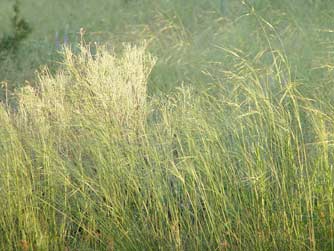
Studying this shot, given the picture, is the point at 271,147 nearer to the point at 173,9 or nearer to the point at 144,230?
the point at 144,230

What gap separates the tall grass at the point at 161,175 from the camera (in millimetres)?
3516

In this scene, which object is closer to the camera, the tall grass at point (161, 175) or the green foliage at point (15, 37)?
the tall grass at point (161, 175)

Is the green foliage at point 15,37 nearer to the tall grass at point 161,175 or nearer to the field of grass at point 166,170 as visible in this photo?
the field of grass at point 166,170

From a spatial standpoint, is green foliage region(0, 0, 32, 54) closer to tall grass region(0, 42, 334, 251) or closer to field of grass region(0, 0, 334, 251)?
field of grass region(0, 0, 334, 251)

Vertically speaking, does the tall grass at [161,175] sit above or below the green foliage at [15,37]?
above

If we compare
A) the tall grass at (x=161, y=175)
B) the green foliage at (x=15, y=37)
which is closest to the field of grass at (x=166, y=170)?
the tall grass at (x=161, y=175)

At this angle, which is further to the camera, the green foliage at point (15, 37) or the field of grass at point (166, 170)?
the green foliage at point (15, 37)

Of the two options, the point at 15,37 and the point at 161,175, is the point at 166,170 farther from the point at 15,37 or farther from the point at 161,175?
the point at 15,37

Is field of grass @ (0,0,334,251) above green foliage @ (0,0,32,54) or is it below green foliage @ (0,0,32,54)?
above

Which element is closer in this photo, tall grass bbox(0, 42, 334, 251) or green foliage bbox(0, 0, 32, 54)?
tall grass bbox(0, 42, 334, 251)

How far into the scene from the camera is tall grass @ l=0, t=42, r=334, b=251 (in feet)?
11.5

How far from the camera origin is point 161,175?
3.91 m

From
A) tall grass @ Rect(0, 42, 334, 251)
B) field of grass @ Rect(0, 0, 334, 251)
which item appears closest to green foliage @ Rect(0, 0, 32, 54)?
field of grass @ Rect(0, 0, 334, 251)

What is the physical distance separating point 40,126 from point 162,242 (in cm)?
101
